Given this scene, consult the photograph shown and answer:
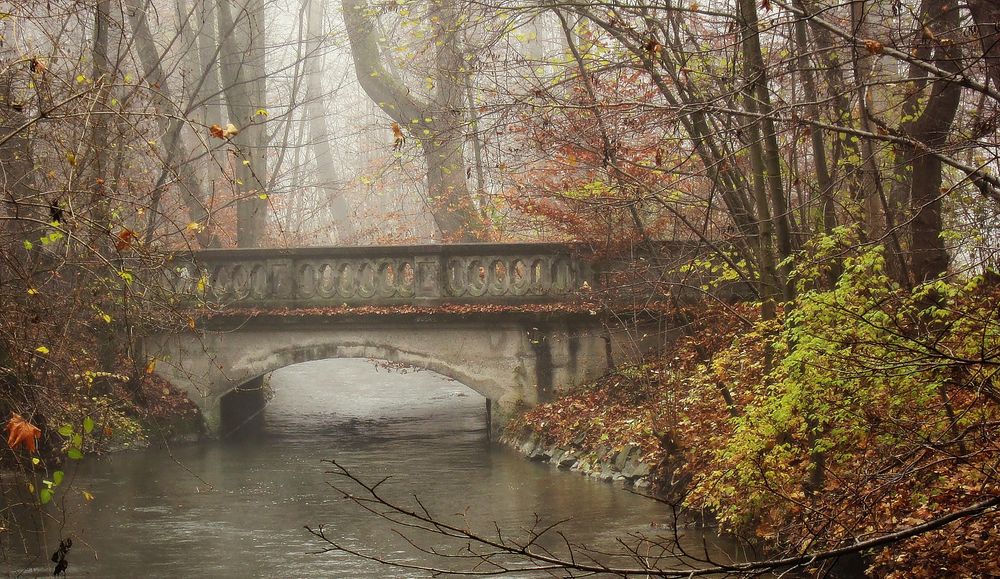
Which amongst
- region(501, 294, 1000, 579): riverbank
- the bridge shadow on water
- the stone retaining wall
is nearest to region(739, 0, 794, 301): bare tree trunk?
region(501, 294, 1000, 579): riverbank

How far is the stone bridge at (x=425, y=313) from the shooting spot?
14984 millimetres

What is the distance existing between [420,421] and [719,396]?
8521 millimetres

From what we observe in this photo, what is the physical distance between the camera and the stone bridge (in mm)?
14984

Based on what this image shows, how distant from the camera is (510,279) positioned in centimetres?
1498

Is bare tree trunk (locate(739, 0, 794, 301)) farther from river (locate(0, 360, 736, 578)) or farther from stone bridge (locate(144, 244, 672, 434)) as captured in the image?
stone bridge (locate(144, 244, 672, 434))

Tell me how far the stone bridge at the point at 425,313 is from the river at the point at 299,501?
4.44 feet

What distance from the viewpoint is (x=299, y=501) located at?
479 inches

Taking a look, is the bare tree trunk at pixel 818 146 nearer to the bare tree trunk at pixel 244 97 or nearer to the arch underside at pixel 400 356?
the arch underside at pixel 400 356

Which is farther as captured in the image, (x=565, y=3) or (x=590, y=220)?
(x=590, y=220)

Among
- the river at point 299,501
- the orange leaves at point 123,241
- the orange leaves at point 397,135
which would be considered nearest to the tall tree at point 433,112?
the river at point 299,501

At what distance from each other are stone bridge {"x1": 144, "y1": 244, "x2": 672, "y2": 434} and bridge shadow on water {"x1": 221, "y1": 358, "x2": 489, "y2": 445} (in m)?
1.15

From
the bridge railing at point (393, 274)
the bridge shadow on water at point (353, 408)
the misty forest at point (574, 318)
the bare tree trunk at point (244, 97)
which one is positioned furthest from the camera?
the bare tree trunk at point (244, 97)

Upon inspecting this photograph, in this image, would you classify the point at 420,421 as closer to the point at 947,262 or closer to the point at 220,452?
the point at 220,452

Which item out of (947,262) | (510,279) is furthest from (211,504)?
(947,262)
